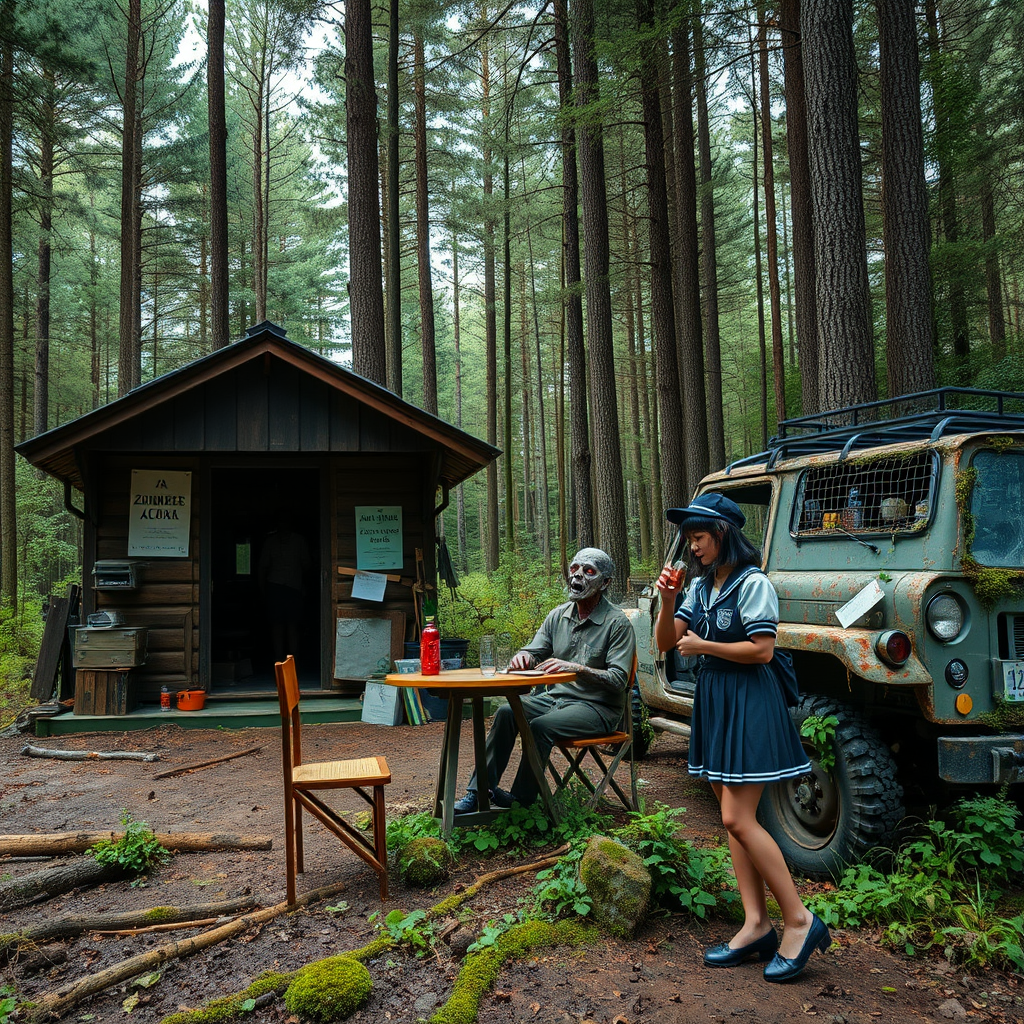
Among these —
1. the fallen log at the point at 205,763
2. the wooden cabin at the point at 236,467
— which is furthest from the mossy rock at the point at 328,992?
the wooden cabin at the point at 236,467

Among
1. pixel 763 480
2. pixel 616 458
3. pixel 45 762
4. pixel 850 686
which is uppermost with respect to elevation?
pixel 616 458

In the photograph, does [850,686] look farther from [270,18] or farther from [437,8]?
[270,18]

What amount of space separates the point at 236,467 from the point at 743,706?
298 inches

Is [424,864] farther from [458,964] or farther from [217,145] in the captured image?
[217,145]

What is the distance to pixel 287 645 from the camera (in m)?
11.2

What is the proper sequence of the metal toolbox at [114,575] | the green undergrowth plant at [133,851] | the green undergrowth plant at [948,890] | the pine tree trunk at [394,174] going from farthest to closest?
the pine tree trunk at [394,174] < the metal toolbox at [114,575] < the green undergrowth plant at [133,851] < the green undergrowth plant at [948,890]

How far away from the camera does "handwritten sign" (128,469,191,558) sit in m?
9.28

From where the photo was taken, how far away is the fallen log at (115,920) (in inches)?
137

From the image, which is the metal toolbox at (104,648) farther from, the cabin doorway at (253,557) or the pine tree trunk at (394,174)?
the pine tree trunk at (394,174)

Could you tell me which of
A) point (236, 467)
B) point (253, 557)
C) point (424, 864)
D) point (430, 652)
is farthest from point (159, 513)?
point (424, 864)

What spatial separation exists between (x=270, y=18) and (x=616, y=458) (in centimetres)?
1812

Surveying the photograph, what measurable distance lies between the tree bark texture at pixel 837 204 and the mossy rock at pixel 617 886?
4.85 m

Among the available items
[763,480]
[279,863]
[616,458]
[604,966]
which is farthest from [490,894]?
[616,458]

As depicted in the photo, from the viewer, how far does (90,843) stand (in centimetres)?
458
